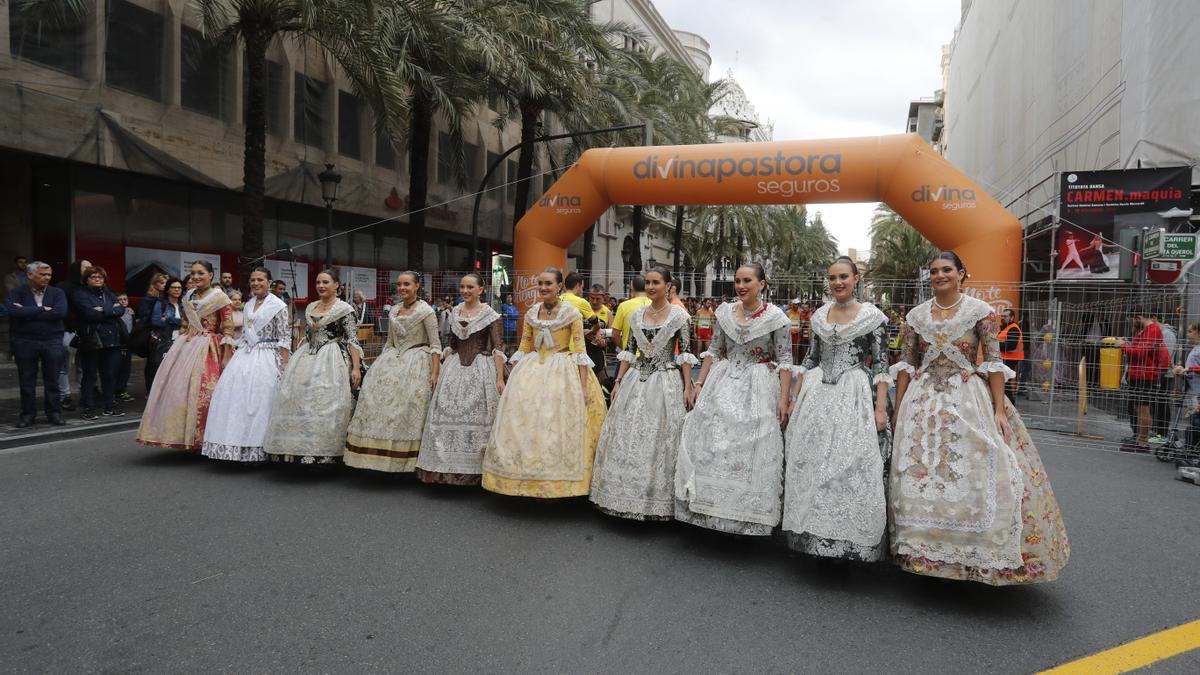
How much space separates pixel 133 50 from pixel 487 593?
14.2 metres

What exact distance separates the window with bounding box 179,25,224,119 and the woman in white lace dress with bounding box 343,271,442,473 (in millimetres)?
11406

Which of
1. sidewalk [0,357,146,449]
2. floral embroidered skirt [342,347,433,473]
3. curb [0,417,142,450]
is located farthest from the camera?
sidewalk [0,357,146,449]

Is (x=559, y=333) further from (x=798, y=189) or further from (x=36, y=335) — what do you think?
(x=798, y=189)

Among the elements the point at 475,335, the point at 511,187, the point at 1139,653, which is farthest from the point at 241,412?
the point at 511,187

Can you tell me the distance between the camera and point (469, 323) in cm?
572

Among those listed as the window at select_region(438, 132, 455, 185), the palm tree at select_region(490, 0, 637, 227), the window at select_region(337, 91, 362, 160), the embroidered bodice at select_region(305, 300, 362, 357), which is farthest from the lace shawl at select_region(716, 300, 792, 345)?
the window at select_region(438, 132, 455, 185)

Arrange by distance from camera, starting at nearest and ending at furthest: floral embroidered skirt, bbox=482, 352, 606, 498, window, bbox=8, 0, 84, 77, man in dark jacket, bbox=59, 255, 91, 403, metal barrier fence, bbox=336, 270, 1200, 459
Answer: floral embroidered skirt, bbox=482, 352, 606, 498 → man in dark jacket, bbox=59, 255, 91, 403 → metal barrier fence, bbox=336, 270, 1200, 459 → window, bbox=8, 0, 84, 77

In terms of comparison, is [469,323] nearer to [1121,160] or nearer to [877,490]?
[877,490]

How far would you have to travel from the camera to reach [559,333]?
17.8 feet

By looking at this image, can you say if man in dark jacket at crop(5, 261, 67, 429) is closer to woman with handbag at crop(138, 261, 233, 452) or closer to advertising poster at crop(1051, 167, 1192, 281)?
woman with handbag at crop(138, 261, 233, 452)

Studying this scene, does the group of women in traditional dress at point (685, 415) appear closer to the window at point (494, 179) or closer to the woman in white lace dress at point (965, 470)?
the woman in white lace dress at point (965, 470)

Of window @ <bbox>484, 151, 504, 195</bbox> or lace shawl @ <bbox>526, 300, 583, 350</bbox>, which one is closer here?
lace shawl @ <bbox>526, 300, 583, 350</bbox>

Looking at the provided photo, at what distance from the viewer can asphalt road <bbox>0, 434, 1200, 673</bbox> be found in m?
3.06

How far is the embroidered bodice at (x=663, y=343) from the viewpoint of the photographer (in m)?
4.99
